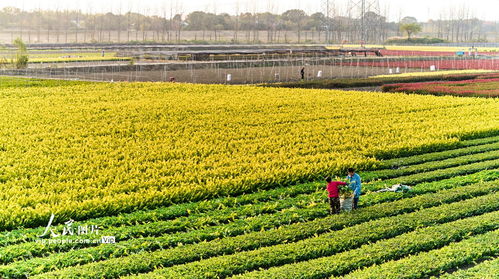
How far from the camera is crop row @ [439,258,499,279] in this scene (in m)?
8.74

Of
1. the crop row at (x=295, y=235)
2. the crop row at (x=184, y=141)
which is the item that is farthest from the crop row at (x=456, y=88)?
the crop row at (x=295, y=235)

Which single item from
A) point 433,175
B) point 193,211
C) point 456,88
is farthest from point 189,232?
point 456,88

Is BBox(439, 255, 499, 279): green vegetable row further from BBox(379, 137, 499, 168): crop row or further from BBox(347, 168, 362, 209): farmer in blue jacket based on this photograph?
BBox(379, 137, 499, 168): crop row

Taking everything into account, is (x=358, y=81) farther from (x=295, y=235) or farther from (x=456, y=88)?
(x=295, y=235)

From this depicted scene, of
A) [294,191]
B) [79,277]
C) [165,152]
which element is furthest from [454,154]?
[79,277]

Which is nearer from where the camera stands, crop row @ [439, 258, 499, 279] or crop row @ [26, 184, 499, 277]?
crop row @ [439, 258, 499, 279]

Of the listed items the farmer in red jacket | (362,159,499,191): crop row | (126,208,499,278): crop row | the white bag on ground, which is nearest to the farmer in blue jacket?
the white bag on ground

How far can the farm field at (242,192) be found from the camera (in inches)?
369

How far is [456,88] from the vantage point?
3512cm

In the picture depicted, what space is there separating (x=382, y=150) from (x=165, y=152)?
595cm

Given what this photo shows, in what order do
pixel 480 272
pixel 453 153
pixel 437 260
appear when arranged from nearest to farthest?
pixel 480 272
pixel 437 260
pixel 453 153

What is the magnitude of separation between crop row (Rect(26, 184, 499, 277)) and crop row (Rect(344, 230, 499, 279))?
3.42 feet

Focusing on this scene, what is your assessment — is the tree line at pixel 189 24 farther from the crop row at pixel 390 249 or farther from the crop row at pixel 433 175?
the crop row at pixel 390 249

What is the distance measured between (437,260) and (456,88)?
90.9ft
